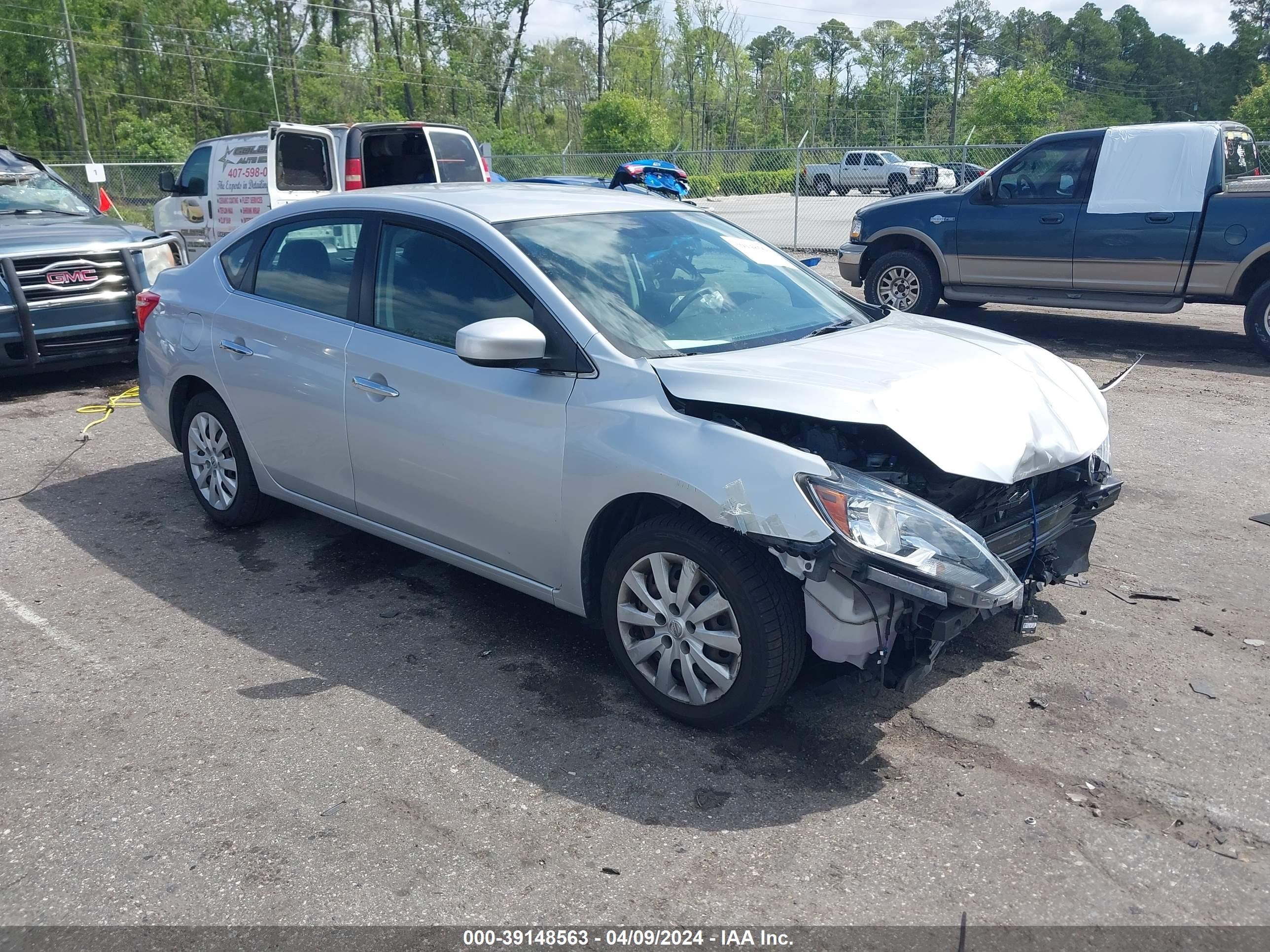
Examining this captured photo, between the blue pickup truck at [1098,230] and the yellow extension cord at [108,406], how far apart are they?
6.52 metres

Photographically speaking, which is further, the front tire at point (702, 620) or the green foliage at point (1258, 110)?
the green foliage at point (1258, 110)

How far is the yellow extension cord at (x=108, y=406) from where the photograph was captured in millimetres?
8039

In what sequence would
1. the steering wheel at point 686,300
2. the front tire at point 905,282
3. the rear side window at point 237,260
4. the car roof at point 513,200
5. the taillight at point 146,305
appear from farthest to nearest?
the front tire at point 905,282 < the taillight at point 146,305 < the rear side window at point 237,260 < the car roof at point 513,200 < the steering wheel at point 686,300

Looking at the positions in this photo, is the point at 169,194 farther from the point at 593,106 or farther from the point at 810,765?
the point at 593,106

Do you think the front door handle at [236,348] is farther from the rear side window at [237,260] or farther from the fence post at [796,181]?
the fence post at [796,181]

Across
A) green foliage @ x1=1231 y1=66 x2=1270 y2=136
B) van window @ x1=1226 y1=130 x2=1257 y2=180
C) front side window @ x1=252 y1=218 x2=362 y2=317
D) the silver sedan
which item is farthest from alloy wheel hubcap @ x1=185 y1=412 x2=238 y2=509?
green foliage @ x1=1231 y1=66 x2=1270 y2=136

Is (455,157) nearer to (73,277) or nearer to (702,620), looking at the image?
(73,277)

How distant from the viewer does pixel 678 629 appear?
11.6 feet

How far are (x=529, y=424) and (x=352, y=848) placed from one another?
1.58m

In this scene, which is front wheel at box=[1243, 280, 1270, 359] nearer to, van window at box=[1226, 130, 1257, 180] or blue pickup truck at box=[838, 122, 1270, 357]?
blue pickup truck at box=[838, 122, 1270, 357]

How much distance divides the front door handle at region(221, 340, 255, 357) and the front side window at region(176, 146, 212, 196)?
10423mm

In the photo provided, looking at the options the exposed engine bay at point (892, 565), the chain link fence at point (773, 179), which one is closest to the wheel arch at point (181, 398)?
the exposed engine bay at point (892, 565)

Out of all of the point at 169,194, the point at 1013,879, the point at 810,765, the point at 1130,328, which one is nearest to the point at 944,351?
the point at 810,765

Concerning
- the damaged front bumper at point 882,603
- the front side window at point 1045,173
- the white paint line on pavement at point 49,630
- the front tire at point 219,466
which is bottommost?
the white paint line on pavement at point 49,630
